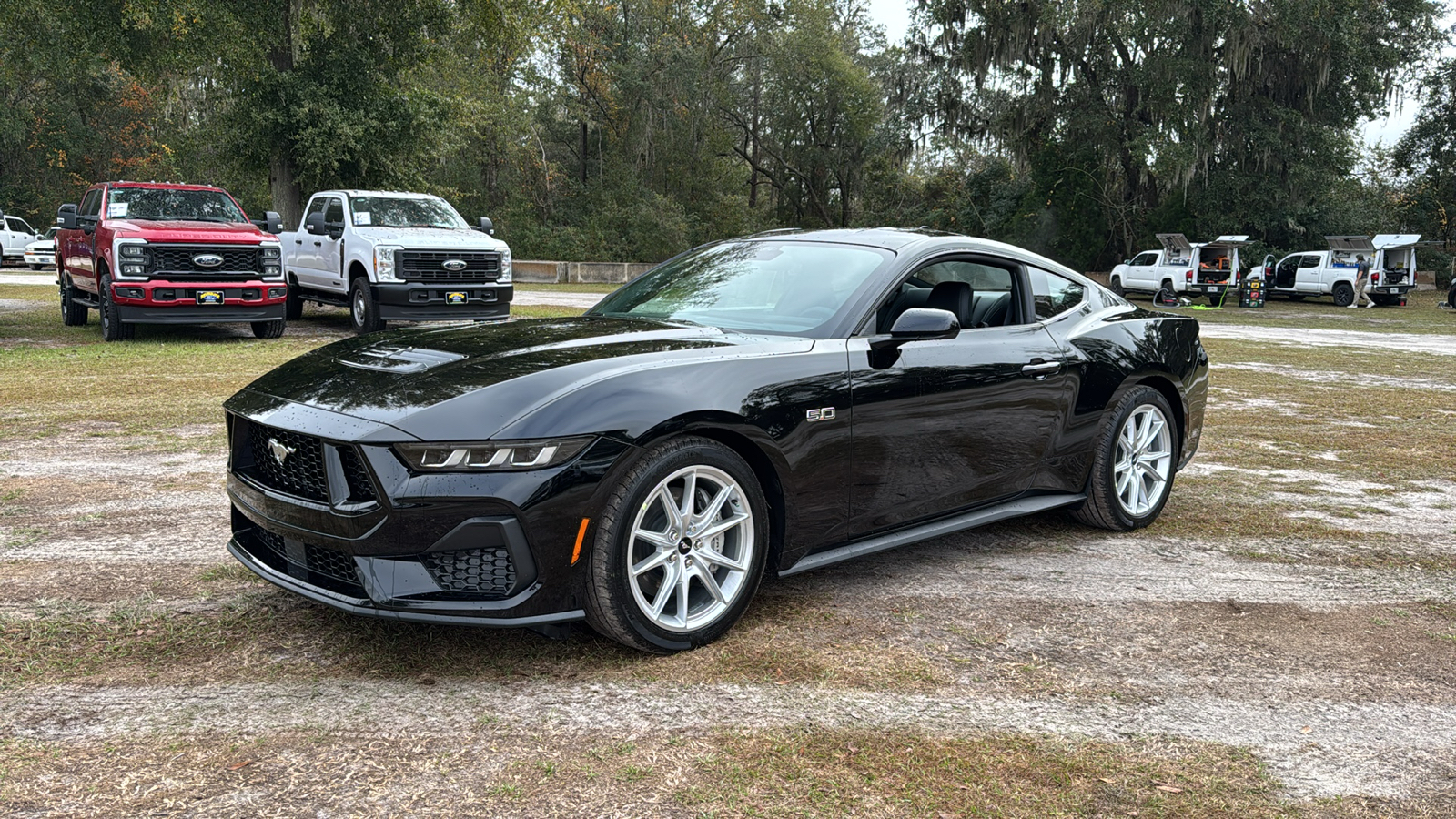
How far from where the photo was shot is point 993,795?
2865 mm

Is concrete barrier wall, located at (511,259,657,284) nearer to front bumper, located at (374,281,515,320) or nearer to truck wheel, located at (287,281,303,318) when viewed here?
truck wheel, located at (287,281,303,318)

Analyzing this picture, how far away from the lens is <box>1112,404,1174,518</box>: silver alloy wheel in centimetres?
557

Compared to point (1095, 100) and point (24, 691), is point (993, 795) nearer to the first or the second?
point (24, 691)

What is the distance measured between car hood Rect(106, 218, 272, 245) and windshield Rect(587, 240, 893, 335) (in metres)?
10.4

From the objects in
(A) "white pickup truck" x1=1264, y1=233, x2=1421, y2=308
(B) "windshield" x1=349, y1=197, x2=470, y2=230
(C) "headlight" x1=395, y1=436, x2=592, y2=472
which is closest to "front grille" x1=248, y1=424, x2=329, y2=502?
(C) "headlight" x1=395, y1=436, x2=592, y2=472

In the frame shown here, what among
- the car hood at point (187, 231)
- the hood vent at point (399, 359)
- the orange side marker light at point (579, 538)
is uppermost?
the car hood at point (187, 231)

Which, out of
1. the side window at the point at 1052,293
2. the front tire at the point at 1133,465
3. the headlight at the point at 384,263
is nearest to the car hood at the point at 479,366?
the side window at the point at 1052,293

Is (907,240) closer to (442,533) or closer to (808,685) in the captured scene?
(808,685)

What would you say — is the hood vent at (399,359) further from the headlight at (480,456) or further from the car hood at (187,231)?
the car hood at (187,231)

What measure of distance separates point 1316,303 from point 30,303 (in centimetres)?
3329

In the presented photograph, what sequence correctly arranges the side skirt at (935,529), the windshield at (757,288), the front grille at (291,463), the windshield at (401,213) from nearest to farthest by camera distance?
the front grille at (291,463) < the side skirt at (935,529) < the windshield at (757,288) < the windshield at (401,213)

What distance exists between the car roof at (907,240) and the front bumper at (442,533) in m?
1.93

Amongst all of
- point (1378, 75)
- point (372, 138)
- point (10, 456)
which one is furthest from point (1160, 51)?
point (10, 456)

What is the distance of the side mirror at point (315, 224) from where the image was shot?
16.1 m
